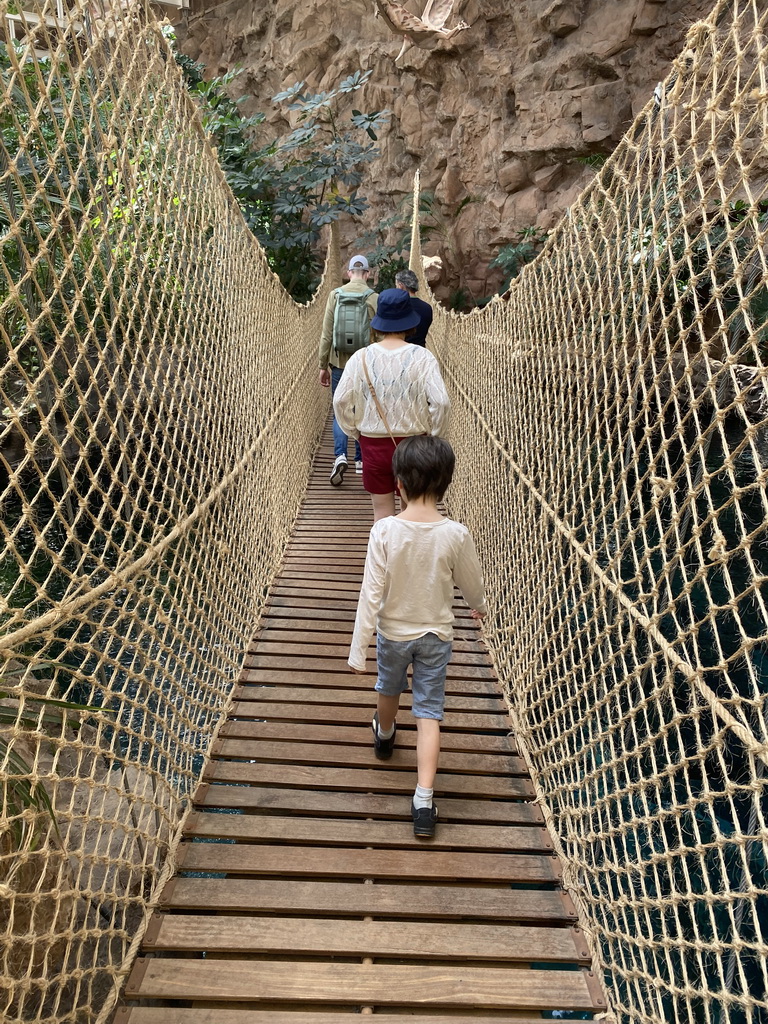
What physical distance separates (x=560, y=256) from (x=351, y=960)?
1659 millimetres

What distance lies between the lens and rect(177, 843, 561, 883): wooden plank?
4.58 ft

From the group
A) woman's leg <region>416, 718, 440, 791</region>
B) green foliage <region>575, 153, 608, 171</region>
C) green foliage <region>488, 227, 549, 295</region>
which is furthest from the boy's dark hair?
green foliage <region>575, 153, 608, 171</region>

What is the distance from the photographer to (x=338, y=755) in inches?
67.8

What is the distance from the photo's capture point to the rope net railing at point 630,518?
927 millimetres

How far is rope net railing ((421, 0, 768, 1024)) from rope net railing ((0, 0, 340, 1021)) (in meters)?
0.82

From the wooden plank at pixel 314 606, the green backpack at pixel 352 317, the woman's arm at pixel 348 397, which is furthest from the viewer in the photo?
the green backpack at pixel 352 317

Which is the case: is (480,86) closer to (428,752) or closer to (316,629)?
(316,629)

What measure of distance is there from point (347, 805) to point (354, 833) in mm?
83

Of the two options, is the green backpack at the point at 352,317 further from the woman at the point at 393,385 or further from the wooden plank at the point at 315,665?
the wooden plank at the point at 315,665

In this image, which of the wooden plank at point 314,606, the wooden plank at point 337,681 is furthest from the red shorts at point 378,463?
the wooden plank at point 337,681

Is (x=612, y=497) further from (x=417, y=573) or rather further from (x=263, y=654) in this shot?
(x=263, y=654)

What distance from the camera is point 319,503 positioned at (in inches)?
142

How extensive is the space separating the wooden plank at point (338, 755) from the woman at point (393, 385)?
92 centimetres

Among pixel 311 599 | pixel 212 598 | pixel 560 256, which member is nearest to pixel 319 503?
pixel 311 599
